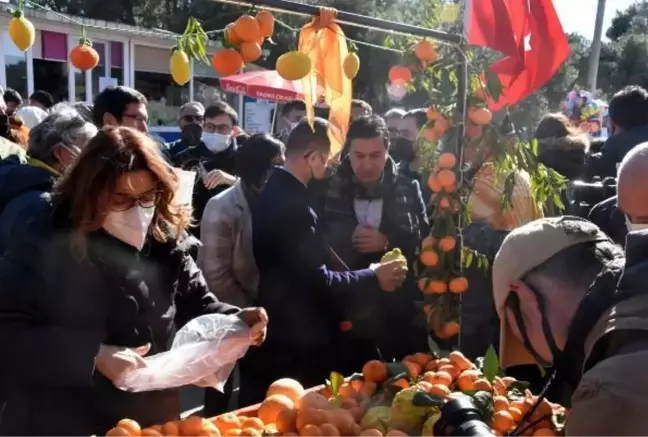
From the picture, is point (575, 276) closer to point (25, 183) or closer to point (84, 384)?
point (84, 384)

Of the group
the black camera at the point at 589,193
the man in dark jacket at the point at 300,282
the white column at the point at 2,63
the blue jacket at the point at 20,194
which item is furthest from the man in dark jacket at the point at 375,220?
the white column at the point at 2,63

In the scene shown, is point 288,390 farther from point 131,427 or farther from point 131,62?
point 131,62

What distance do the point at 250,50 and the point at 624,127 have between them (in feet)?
9.28

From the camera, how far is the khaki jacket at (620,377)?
0.95m

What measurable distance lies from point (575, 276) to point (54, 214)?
4.21ft

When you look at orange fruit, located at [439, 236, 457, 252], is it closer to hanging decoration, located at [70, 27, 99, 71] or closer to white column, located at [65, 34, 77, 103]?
hanging decoration, located at [70, 27, 99, 71]

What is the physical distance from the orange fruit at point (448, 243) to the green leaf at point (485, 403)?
714 mm

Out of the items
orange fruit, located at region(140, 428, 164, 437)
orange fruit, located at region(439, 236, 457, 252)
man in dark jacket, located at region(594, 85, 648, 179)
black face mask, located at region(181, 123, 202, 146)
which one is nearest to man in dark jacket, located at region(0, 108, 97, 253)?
orange fruit, located at region(140, 428, 164, 437)

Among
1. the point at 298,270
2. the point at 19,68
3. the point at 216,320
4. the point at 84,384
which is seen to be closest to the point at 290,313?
the point at 298,270

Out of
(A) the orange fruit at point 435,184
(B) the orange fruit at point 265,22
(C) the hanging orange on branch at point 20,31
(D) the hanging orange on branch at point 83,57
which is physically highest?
(B) the orange fruit at point 265,22

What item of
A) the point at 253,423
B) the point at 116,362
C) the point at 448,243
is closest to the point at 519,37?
the point at 448,243

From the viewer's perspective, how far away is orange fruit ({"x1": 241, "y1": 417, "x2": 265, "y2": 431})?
5.96 ft

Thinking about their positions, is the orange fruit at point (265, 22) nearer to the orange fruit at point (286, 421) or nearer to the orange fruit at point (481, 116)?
the orange fruit at point (481, 116)

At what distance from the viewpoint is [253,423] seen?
1.83m
